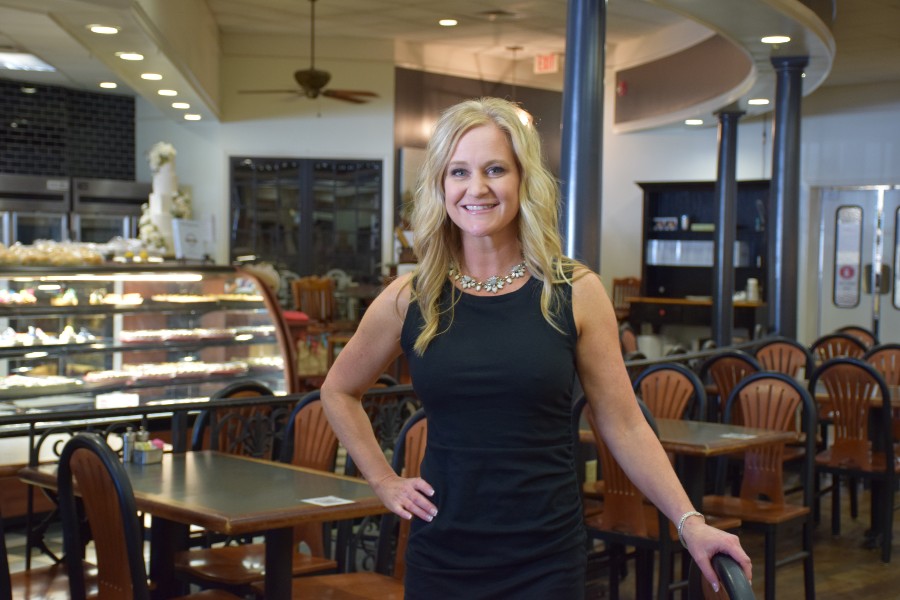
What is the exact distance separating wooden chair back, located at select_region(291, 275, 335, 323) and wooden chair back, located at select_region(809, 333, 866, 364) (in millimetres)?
4492

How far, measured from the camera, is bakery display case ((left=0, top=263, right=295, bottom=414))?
578 cm

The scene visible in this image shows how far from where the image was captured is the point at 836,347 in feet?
27.6

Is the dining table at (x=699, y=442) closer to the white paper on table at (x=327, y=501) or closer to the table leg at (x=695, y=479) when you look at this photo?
the table leg at (x=695, y=479)

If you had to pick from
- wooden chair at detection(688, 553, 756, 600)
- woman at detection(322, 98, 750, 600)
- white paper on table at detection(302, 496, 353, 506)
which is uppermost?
woman at detection(322, 98, 750, 600)

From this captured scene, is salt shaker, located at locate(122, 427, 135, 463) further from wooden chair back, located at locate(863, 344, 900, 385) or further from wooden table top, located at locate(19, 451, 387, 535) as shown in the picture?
wooden chair back, located at locate(863, 344, 900, 385)

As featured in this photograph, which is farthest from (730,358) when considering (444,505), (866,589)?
(444,505)

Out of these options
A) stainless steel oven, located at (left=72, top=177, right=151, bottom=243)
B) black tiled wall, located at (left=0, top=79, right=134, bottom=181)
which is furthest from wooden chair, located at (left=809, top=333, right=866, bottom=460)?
black tiled wall, located at (left=0, top=79, right=134, bottom=181)

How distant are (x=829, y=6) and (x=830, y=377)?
3.59 meters

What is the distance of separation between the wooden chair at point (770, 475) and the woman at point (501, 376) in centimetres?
285

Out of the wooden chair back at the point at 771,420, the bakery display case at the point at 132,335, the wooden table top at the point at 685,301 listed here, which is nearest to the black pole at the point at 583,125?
the wooden chair back at the point at 771,420

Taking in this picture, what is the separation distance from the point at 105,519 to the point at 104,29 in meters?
4.54

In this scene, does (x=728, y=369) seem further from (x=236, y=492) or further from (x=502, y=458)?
(x=502, y=458)

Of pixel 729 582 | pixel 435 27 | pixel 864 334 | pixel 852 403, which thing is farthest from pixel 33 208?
pixel 729 582

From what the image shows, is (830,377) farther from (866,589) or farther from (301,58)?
(301,58)
